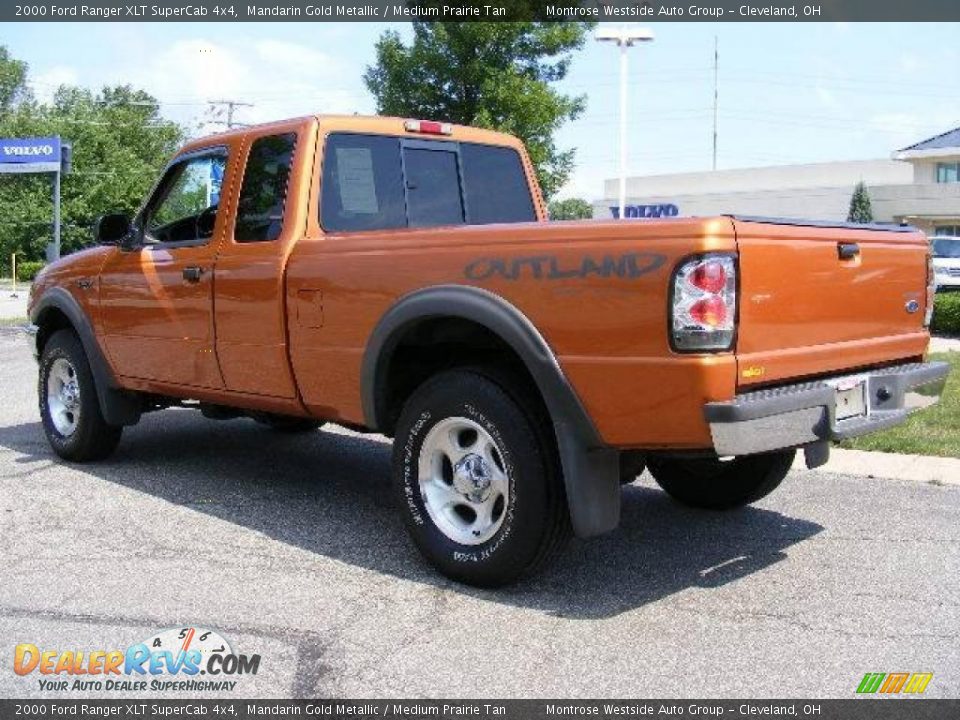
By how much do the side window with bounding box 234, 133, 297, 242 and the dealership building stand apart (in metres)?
39.6

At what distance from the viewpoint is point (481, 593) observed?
4.18 meters

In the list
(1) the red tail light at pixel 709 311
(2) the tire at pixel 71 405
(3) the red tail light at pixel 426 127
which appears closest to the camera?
(1) the red tail light at pixel 709 311

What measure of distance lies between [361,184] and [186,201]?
145 cm

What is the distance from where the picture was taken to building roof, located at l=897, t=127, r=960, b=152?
5368 centimetres

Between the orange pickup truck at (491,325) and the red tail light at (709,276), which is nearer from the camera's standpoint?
the red tail light at (709,276)

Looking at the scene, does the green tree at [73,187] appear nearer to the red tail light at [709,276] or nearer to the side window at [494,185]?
the side window at [494,185]

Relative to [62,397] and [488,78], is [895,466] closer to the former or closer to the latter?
[62,397]

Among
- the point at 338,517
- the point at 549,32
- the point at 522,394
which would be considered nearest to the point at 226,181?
the point at 338,517

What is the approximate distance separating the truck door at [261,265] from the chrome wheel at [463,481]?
0.98 m

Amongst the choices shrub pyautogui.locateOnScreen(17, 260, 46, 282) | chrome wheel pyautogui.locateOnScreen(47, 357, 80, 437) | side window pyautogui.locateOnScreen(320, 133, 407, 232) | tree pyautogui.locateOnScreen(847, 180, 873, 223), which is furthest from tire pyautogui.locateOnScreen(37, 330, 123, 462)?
tree pyautogui.locateOnScreen(847, 180, 873, 223)

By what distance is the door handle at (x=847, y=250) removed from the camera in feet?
13.1

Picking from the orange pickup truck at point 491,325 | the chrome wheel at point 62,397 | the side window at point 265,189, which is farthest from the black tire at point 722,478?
the chrome wheel at point 62,397

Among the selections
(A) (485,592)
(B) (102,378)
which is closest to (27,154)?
(B) (102,378)

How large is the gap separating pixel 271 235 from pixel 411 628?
2230mm
